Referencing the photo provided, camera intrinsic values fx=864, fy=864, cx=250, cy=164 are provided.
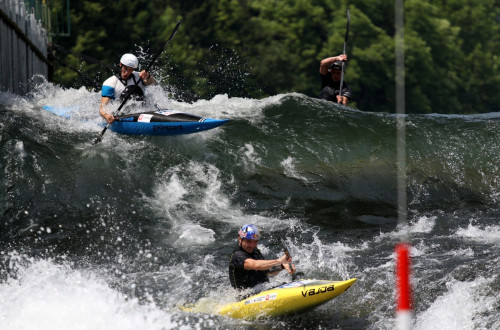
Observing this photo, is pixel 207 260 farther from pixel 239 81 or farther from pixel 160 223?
pixel 239 81

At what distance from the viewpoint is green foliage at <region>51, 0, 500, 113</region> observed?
28250 mm

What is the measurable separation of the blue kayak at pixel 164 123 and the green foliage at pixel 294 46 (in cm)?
1384

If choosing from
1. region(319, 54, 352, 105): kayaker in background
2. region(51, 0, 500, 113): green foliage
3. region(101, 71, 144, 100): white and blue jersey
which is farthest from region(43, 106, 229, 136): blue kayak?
region(51, 0, 500, 113): green foliage

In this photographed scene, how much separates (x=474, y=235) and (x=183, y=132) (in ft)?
14.7

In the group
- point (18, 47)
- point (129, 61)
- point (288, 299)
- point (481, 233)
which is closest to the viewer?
point (288, 299)

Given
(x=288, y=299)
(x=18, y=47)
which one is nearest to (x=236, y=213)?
(x=288, y=299)

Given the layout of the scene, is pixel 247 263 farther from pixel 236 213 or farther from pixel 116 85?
pixel 116 85

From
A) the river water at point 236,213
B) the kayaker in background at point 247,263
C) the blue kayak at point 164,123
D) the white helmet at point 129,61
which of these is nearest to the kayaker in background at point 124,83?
the white helmet at point 129,61

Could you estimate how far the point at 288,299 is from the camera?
8.04 metres

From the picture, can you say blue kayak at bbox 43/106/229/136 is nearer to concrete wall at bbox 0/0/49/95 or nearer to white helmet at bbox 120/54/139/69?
white helmet at bbox 120/54/139/69

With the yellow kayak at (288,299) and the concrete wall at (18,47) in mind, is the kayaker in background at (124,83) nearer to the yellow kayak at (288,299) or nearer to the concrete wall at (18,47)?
the concrete wall at (18,47)

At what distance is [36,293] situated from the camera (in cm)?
852

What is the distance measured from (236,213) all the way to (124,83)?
2868mm

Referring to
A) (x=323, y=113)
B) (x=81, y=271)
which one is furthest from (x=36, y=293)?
(x=323, y=113)
